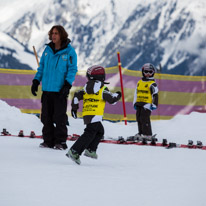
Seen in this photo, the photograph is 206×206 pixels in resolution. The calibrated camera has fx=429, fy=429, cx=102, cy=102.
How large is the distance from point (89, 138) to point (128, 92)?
27.1ft

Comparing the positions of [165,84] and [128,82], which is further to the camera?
[165,84]

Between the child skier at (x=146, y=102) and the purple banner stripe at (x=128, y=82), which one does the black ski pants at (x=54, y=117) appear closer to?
the child skier at (x=146, y=102)

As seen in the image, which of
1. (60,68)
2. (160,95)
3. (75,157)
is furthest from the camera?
(160,95)

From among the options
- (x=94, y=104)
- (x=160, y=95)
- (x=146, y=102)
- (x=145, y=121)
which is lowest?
(x=145, y=121)

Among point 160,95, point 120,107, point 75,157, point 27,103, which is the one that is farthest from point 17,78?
point 75,157

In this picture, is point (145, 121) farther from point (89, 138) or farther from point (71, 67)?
point (89, 138)

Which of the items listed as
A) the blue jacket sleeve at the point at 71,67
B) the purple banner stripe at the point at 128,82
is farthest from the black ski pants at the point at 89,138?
the purple banner stripe at the point at 128,82

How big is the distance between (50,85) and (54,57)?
16.4 inches

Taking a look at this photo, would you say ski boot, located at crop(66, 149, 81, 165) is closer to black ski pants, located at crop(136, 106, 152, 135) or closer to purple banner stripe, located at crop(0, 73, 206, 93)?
black ski pants, located at crop(136, 106, 152, 135)

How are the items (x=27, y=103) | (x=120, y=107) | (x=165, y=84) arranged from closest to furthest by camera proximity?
1. (x=120, y=107)
2. (x=27, y=103)
3. (x=165, y=84)

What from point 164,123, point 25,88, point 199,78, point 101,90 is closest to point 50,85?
point 101,90

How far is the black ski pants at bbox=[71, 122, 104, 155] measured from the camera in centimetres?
472

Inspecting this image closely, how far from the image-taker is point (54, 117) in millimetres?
6227

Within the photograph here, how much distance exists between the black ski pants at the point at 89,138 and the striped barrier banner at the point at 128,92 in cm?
724
